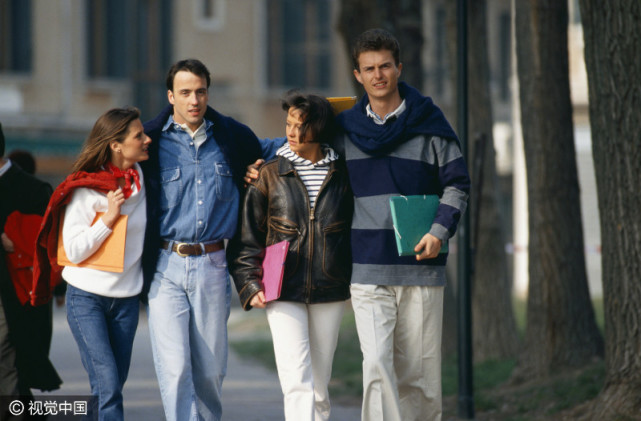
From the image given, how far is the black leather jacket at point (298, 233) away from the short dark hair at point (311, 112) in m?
0.19

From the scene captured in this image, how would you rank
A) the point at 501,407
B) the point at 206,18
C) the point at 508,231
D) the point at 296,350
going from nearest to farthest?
the point at 296,350, the point at 501,407, the point at 206,18, the point at 508,231

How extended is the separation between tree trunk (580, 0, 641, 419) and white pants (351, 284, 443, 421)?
1.71 m

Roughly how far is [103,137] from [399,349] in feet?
6.12

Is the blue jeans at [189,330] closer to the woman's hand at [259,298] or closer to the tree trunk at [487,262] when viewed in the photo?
the woman's hand at [259,298]

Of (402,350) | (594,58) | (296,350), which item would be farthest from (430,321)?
(594,58)

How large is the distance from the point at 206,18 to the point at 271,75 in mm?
2357

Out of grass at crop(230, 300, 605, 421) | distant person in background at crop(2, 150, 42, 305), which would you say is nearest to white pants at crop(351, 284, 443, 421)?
distant person in background at crop(2, 150, 42, 305)

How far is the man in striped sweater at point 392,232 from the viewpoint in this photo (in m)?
5.76

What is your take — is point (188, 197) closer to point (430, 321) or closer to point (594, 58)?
point (430, 321)

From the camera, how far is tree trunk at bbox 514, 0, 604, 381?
8875mm

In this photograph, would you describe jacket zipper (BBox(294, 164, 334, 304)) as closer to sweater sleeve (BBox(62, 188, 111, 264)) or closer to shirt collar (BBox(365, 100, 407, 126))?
shirt collar (BBox(365, 100, 407, 126))

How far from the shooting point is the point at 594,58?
727 centimetres

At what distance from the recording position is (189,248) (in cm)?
594

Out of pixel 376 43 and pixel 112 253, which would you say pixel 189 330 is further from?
pixel 376 43
